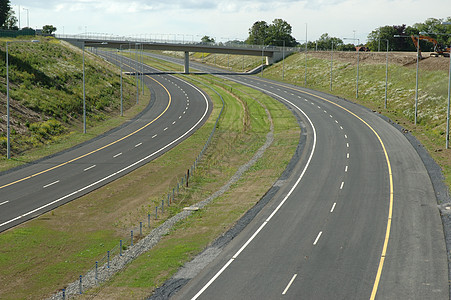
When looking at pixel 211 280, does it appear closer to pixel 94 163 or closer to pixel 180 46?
pixel 94 163

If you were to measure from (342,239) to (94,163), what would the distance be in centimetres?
2967

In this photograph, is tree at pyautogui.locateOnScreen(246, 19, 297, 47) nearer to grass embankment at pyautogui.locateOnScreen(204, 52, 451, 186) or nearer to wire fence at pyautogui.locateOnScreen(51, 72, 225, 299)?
grass embankment at pyautogui.locateOnScreen(204, 52, 451, 186)

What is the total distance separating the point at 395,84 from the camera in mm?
89688

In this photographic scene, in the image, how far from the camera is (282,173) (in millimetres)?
46594

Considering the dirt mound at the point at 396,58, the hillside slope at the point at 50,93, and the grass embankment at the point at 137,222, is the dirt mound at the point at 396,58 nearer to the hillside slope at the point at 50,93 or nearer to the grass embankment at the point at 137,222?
the grass embankment at the point at 137,222

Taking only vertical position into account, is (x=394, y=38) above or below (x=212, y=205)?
above

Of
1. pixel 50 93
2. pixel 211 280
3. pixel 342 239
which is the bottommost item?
pixel 211 280

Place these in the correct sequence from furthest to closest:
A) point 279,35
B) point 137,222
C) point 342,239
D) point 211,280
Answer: point 279,35 < point 137,222 < point 342,239 < point 211,280

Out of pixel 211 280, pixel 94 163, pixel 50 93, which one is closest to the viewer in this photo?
pixel 211 280

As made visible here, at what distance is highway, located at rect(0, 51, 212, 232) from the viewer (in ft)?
128

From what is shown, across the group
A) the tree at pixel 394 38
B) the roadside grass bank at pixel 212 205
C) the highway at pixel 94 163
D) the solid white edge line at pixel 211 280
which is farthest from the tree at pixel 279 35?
the solid white edge line at pixel 211 280

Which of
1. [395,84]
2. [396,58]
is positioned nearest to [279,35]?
[396,58]

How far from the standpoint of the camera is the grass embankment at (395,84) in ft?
204

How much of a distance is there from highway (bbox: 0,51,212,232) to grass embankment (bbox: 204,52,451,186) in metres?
29.8
